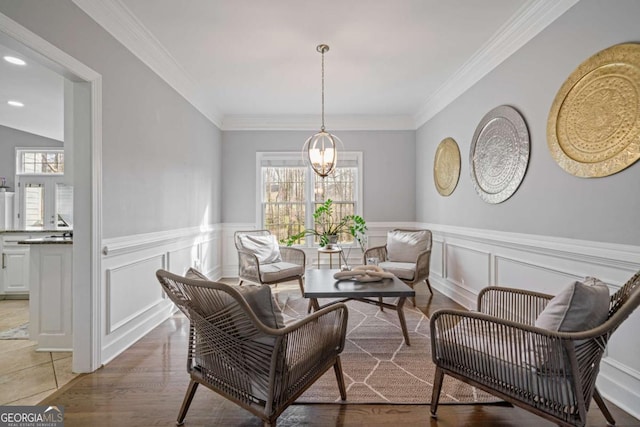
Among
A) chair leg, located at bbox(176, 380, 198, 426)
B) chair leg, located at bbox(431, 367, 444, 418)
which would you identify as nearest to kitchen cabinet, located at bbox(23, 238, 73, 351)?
chair leg, located at bbox(176, 380, 198, 426)

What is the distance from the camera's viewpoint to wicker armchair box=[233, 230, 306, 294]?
382cm

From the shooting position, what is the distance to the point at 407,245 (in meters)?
4.27

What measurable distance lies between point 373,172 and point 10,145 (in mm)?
6764

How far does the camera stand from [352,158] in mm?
5496

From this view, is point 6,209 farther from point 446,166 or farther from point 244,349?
point 446,166

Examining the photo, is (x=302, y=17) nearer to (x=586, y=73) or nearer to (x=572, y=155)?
(x=586, y=73)

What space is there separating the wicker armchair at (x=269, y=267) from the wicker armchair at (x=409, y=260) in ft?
3.01

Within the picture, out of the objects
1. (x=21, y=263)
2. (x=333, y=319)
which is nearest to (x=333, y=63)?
(x=333, y=319)

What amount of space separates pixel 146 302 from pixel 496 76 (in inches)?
161

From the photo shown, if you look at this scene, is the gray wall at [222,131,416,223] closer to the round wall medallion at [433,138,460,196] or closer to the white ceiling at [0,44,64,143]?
the round wall medallion at [433,138,460,196]

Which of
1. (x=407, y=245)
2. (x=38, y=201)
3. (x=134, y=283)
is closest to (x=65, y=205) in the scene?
(x=134, y=283)

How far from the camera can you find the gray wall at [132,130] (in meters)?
2.04

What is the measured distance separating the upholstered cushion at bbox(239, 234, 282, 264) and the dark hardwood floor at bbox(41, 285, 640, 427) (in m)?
2.04

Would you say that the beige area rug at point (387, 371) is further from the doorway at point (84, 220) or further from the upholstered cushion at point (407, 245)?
the doorway at point (84, 220)
